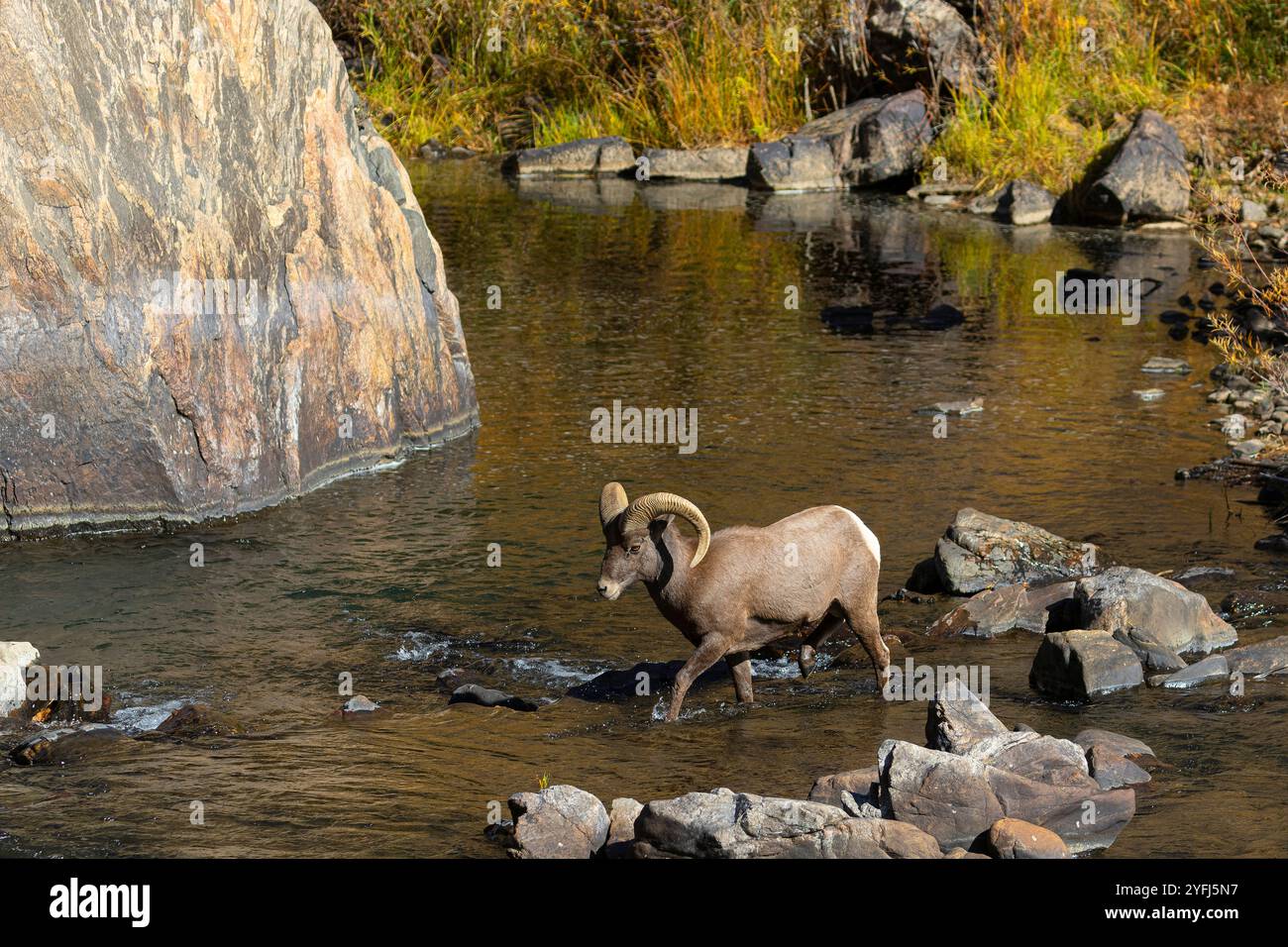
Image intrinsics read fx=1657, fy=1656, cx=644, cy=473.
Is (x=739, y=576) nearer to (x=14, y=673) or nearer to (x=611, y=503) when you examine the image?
(x=611, y=503)

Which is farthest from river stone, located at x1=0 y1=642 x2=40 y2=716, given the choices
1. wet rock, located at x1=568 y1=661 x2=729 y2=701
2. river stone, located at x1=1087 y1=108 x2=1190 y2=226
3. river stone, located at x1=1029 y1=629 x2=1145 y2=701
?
river stone, located at x1=1087 y1=108 x2=1190 y2=226

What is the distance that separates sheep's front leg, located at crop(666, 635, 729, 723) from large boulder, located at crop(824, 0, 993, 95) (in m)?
19.2

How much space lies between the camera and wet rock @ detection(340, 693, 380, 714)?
8672mm

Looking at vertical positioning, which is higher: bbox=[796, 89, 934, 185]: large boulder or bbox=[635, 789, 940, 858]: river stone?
bbox=[796, 89, 934, 185]: large boulder

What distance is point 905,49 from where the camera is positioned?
2777 centimetres

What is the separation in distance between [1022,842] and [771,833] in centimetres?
99

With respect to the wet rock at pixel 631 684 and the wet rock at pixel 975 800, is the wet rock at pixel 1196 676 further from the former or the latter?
the wet rock at pixel 631 684

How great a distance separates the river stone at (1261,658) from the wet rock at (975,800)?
2.09 metres

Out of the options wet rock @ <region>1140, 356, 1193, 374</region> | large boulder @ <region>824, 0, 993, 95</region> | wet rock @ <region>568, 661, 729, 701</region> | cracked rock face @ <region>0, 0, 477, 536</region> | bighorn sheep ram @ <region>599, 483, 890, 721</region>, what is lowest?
wet rock @ <region>568, 661, 729, 701</region>

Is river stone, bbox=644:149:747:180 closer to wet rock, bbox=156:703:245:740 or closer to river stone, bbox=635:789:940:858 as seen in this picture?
wet rock, bbox=156:703:245:740

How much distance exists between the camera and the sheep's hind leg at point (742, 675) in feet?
29.1

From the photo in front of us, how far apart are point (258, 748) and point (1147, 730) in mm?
4358

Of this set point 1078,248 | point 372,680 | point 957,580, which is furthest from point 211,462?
point 1078,248

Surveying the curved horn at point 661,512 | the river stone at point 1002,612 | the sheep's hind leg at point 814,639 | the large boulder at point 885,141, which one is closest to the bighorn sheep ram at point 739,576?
the curved horn at point 661,512
